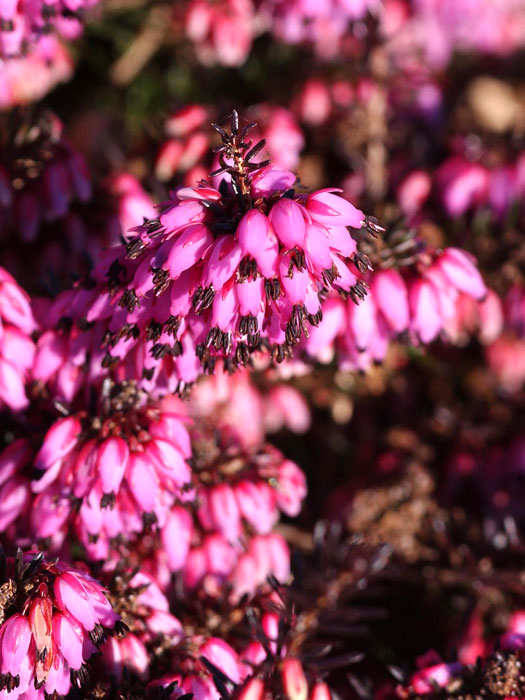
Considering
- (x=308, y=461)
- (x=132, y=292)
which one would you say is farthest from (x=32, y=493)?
(x=308, y=461)

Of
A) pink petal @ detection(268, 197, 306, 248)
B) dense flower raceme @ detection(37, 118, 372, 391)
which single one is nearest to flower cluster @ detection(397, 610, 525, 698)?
dense flower raceme @ detection(37, 118, 372, 391)

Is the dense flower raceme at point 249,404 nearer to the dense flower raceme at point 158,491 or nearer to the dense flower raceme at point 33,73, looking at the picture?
the dense flower raceme at point 158,491

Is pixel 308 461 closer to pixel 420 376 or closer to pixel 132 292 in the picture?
pixel 420 376

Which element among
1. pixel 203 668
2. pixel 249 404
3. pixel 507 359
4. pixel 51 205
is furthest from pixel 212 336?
pixel 507 359

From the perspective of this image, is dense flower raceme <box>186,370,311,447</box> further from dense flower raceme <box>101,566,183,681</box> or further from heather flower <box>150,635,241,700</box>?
heather flower <box>150,635,241,700</box>

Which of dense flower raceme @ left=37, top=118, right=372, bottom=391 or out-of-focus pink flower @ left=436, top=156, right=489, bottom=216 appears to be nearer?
dense flower raceme @ left=37, top=118, right=372, bottom=391
